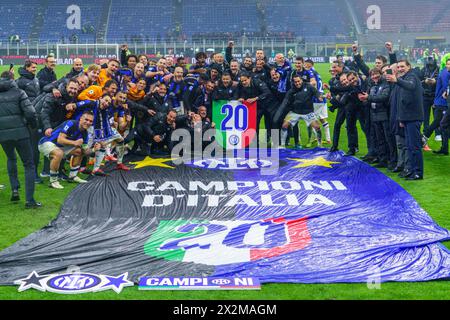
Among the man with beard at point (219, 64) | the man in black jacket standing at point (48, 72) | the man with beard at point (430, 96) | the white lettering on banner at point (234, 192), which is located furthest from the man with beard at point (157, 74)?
the man with beard at point (430, 96)

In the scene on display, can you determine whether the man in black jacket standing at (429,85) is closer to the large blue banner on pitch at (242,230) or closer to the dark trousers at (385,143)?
the dark trousers at (385,143)

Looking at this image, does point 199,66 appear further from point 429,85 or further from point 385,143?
point 429,85

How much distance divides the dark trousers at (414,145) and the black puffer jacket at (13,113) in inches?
245

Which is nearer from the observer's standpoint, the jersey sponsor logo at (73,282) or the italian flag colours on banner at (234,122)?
the jersey sponsor logo at (73,282)

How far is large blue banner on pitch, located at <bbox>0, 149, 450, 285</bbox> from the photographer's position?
6762mm

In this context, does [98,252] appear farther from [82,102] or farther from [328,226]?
[82,102]

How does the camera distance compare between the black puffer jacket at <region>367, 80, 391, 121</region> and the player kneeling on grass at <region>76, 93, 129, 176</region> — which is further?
the black puffer jacket at <region>367, 80, 391, 121</region>

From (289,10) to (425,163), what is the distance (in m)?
48.8

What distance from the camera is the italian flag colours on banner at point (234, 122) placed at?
14273mm

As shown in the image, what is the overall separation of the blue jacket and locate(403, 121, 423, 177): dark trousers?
2.76 metres

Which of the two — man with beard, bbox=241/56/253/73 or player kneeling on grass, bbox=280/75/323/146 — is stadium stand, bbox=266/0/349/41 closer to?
man with beard, bbox=241/56/253/73

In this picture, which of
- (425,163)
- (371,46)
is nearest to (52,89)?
(425,163)

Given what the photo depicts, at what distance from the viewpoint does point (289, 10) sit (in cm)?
5972

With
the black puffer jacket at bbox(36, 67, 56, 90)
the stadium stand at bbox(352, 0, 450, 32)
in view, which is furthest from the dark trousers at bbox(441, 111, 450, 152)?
the stadium stand at bbox(352, 0, 450, 32)
